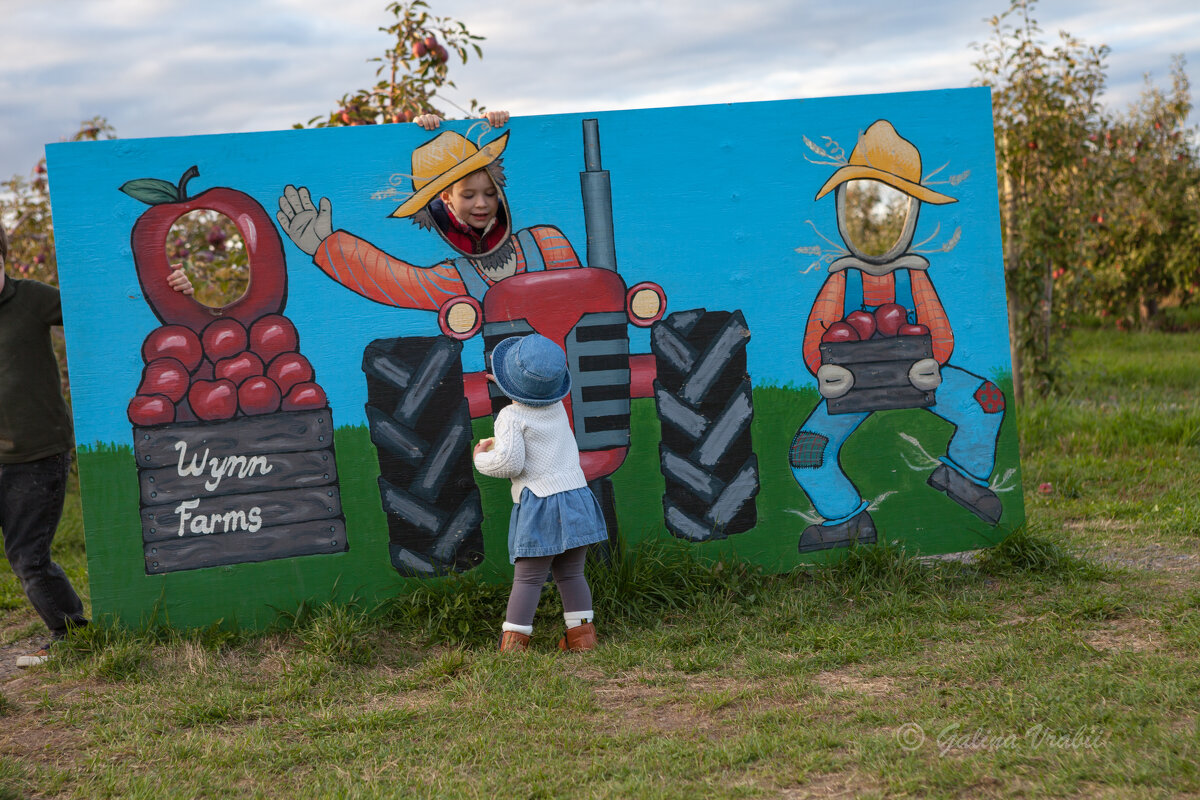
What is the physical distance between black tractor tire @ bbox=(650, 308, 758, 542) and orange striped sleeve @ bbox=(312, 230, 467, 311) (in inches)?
37.4

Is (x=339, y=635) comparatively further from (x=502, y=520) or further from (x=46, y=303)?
(x=46, y=303)

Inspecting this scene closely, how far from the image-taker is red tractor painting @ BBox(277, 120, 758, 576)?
432 centimetres

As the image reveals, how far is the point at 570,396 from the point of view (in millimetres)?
4461

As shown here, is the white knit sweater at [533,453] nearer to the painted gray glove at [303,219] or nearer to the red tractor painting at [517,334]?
the red tractor painting at [517,334]

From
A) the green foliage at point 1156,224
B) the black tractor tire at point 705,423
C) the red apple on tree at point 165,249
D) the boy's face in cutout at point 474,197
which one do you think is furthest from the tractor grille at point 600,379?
the green foliage at point 1156,224

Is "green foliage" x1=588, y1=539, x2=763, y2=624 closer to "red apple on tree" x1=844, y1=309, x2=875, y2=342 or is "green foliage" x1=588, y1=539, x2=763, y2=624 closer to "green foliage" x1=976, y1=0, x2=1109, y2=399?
"red apple on tree" x1=844, y1=309, x2=875, y2=342

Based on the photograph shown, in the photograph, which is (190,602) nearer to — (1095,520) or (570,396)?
(570,396)

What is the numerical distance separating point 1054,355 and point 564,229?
5.92 meters

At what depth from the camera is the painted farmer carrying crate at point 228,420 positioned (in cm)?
416

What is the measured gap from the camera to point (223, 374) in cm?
421

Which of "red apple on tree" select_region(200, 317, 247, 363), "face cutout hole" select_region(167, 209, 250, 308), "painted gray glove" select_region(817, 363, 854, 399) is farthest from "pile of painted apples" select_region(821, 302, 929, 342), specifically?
"face cutout hole" select_region(167, 209, 250, 308)

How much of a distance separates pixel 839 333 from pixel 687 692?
76.3 inches

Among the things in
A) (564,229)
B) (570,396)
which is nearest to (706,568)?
(570,396)

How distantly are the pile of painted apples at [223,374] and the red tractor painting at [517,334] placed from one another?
316mm
